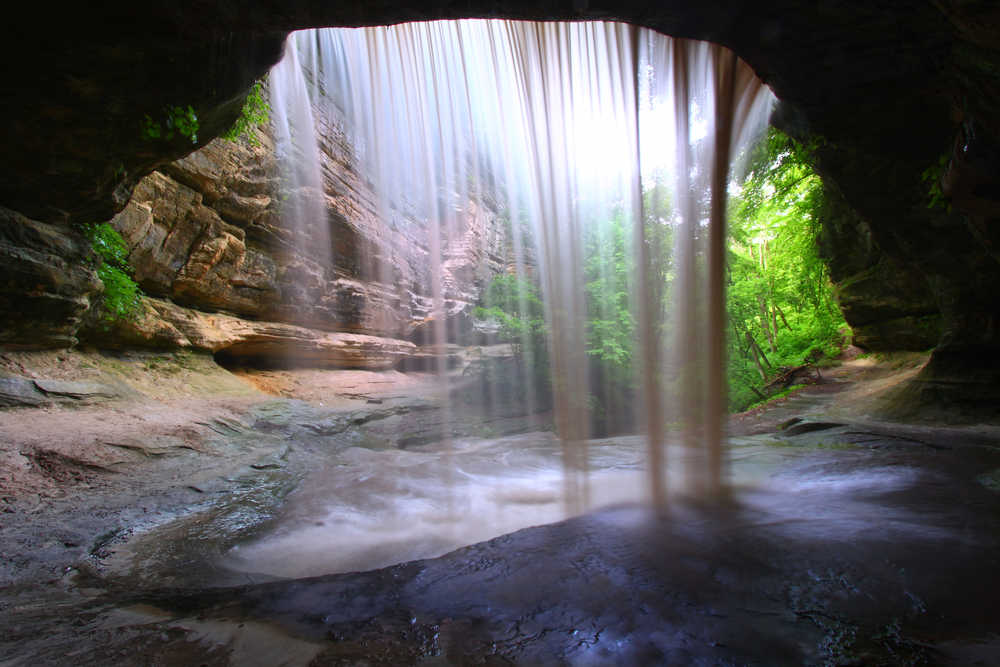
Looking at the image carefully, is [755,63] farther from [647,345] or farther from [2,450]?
[2,450]

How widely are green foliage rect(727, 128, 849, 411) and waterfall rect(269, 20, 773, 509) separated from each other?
3.08 meters

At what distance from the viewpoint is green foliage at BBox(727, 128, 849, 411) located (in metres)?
9.42

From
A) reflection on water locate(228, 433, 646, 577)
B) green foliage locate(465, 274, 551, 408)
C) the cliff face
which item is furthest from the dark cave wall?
green foliage locate(465, 274, 551, 408)

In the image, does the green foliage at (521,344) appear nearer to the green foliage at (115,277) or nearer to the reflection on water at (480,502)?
the reflection on water at (480,502)

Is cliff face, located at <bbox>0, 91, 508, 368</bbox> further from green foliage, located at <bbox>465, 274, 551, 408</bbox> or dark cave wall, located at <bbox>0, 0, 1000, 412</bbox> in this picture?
green foliage, located at <bbox>465, 274, 551, 408</bbox>

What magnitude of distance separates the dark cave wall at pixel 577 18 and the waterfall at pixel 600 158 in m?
1.33

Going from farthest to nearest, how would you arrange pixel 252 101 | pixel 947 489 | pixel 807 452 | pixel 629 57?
pixel 252 101 < pixel 807 452 < pixel 629 57 < pixel 947 489

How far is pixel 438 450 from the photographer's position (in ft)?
32.0

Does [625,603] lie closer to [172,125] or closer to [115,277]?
[172,125]

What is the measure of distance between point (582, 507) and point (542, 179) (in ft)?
16.5

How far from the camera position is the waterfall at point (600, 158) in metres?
5.20

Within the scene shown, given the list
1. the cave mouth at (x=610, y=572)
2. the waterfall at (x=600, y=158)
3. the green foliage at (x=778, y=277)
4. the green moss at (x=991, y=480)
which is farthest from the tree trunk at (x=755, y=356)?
the green moss at (x=991, y=480)

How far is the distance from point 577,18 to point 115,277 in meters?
9.62

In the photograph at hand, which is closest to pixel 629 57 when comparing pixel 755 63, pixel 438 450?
pixel 755 63
